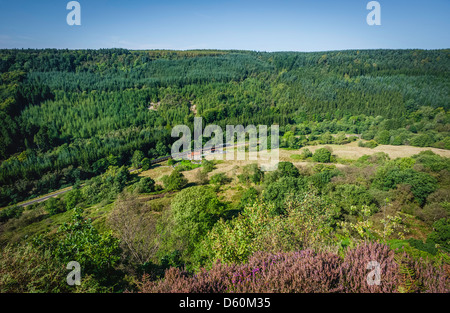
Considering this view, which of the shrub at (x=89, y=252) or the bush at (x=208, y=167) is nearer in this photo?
the shrub at (x=89, y=252)

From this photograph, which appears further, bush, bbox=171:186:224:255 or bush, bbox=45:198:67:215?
bush, bbox=45:198:67:215

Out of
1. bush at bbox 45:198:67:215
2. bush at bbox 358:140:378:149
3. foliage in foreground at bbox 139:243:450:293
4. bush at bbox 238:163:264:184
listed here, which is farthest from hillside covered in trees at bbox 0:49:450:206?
foliage in foreground at bbox 139:243:450:293

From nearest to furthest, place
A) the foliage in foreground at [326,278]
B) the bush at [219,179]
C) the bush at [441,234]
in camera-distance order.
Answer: the foliage in foreground at [326,278] → the bush at [441,234] → the bush at [219,179]

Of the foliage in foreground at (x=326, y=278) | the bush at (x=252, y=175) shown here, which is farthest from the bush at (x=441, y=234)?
the bush at (x=252, y=175)

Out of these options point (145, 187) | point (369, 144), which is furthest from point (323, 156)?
point (145, 187)

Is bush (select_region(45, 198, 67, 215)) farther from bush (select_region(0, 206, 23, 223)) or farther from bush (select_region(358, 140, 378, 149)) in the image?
bush (select_region(358, 140, 378, 149))

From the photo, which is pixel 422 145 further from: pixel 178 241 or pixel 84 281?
pixel 84 281

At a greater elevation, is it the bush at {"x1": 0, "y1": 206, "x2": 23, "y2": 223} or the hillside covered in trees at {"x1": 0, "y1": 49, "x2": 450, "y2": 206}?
the hillside covered in trees at {"x1": 0, "y1": 49, "x2": 450, "y2": 206}

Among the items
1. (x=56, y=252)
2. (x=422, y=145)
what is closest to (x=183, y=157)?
(x=56, y=252)

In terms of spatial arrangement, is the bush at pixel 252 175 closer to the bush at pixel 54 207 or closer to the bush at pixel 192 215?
the bush at pixel 192 215

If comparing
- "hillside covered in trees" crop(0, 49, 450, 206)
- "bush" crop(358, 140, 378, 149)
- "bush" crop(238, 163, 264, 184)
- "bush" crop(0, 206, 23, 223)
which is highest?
"hillside covered in trees" crop(0, 49, 450, 206)
